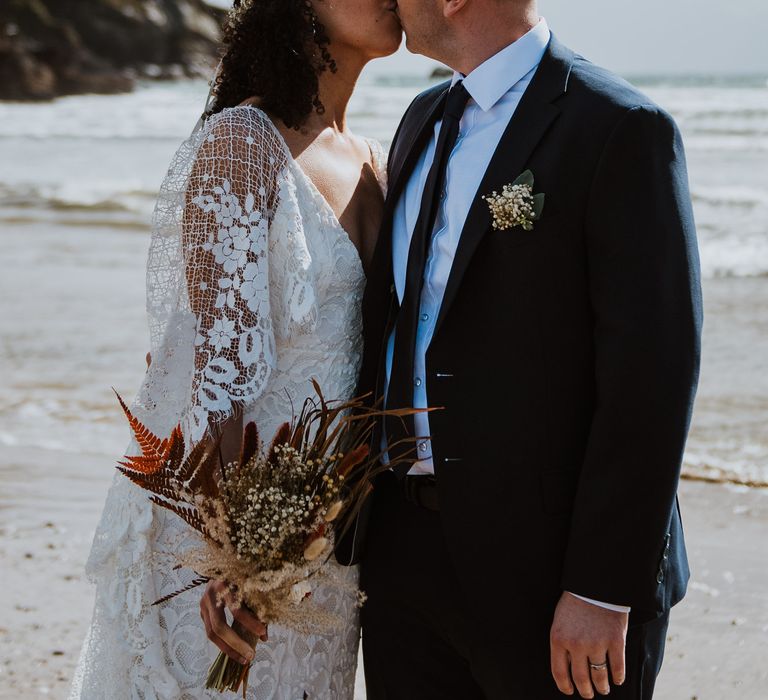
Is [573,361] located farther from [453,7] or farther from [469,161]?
[453,7]

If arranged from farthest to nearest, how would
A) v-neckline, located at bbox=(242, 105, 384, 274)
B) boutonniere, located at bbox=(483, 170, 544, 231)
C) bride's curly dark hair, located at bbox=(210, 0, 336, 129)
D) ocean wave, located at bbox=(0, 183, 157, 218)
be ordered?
ocean wave, located at bbox=(0, 183, 157, 218) < bride's curly dark hair, located at bbox=(210, 0, 336, 129) < v-neckline, located at bbox=(242, 105, 384, 274) < boutonniere, located at bbox=(483, 170, 544, 231)

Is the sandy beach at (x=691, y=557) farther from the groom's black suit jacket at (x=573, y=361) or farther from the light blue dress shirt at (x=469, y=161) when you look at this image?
the light blue dress shirt at (x=469, y=161)

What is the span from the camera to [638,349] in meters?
2.20

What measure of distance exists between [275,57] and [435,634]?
5.23ft

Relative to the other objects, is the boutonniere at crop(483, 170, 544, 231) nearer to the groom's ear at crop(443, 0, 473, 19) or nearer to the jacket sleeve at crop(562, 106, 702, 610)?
the jacket sleeve at crop(562, 106, 702, 610)

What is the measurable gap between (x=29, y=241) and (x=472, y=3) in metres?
11.9

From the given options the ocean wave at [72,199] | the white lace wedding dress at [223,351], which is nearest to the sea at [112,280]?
the ocean wave at [72,199]

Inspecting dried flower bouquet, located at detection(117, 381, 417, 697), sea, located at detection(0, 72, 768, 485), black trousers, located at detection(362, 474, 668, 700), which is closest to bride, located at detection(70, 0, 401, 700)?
black trousers, located at detection(362, 474, 668, 700)

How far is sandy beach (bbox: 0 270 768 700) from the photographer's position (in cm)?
424

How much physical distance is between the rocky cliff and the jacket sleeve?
4311 centimetres

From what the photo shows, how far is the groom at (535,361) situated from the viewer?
2205mm

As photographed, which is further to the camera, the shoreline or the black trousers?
the shoreline

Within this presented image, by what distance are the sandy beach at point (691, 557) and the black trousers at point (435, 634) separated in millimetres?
1735

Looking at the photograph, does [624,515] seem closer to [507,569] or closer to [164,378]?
[507,569]
